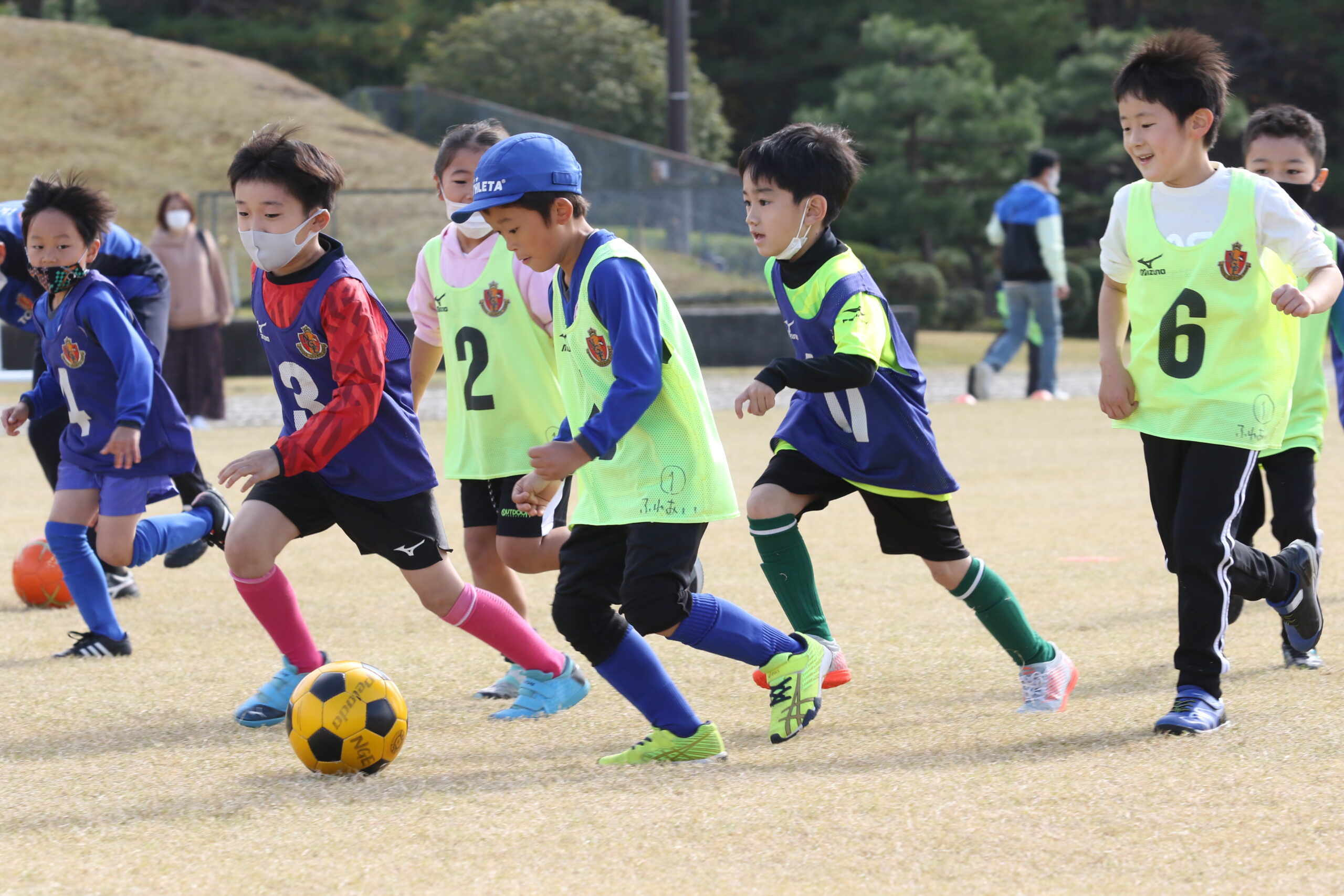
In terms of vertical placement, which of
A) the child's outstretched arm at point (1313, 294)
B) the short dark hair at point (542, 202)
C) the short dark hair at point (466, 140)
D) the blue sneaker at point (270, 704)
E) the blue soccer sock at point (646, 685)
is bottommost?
the blue sneaker at point (270, 704)

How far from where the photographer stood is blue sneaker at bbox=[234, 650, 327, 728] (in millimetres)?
4289

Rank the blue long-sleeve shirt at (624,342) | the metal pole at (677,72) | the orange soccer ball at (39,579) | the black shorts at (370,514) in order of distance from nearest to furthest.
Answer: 1. the blue long-sleeve shirt at (624,342)
2. the black shorts at (370,514)
3. the orange soccer ball at (39,579)
4. the metal pole at (677,72)

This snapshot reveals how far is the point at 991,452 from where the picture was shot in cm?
1066

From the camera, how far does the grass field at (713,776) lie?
2.96m

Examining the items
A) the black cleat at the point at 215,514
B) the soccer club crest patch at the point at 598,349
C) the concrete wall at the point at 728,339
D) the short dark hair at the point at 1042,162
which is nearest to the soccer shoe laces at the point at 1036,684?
the soccer club crest patch at the point at 598,349

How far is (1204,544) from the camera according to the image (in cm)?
396

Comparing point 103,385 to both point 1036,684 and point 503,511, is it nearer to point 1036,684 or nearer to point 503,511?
point 503,511

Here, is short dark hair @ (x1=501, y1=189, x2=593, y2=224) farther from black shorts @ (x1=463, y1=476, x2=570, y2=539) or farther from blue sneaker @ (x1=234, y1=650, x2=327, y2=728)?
blue sneaker @ (x1=234, y1=650, x2=327, y2=728)

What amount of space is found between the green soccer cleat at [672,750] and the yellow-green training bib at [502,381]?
115cm

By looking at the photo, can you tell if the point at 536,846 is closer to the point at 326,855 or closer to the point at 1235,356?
the point at 326,855

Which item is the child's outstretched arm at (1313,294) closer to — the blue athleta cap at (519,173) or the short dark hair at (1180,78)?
the short dark hair at (1180,78)

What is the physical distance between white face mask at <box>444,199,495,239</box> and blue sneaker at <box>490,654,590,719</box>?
1.29 metres

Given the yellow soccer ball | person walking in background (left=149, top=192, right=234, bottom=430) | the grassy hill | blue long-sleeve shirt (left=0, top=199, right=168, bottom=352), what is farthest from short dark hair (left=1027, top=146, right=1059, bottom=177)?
the yellow soccer ball

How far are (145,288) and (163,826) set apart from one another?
11.5 ft
